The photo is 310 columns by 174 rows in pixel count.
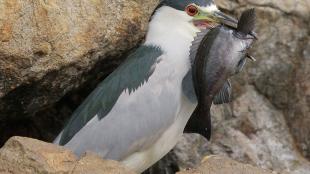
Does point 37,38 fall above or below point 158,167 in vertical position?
above

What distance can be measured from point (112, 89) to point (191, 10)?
604 millimetres

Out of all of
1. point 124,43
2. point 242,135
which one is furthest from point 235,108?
point 124,43

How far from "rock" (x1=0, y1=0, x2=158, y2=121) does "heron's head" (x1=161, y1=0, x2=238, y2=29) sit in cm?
18

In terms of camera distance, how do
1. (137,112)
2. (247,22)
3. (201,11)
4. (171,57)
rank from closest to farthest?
(247,22)
(137,112)
(171,57)
(201,11)

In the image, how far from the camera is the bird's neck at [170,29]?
169 inches

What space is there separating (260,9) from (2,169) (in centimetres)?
203

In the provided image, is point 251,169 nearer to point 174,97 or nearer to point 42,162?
point 174,97

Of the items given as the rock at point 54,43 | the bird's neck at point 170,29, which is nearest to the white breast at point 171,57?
the bird's neck at point 170,29

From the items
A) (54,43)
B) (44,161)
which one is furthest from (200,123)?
(44,161)

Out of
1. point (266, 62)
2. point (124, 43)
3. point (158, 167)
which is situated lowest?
point (158, 167)

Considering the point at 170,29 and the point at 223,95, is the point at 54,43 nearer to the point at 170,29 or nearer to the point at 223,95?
the point at 170,29

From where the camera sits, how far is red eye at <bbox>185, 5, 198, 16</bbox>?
437 cm

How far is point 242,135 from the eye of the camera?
4.76 m

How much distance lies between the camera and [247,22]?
12.8 ft
